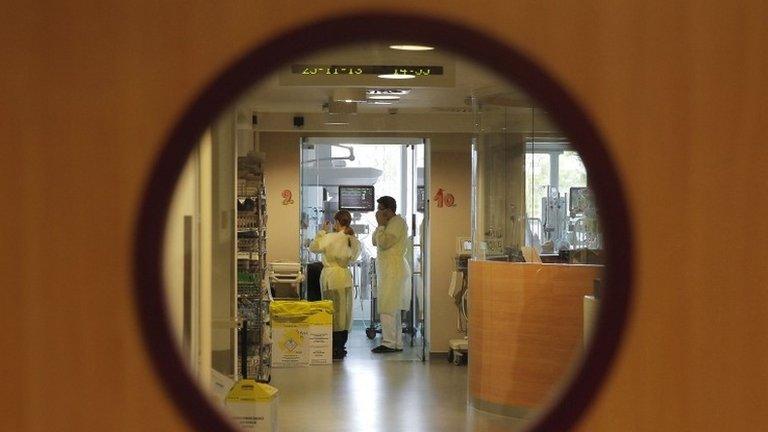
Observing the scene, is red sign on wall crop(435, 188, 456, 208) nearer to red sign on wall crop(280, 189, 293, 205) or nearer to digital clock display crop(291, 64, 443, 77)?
red sign on wall crop(280, 189, 293, 205)

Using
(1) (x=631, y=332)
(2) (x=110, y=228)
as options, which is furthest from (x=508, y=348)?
(2) (x=110, y=228)

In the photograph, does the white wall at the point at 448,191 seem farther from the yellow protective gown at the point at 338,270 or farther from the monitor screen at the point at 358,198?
the monitor screen at the point at 358,198

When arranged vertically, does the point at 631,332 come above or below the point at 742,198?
below

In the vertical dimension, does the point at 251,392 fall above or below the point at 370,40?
below

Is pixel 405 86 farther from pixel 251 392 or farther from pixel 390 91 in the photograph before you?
pixel 251 392

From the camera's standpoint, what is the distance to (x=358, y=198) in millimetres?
8898

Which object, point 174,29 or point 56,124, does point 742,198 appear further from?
point 56,124

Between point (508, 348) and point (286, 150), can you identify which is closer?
point (508, 348)

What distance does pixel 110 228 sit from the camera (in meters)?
2.13

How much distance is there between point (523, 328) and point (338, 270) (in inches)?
111

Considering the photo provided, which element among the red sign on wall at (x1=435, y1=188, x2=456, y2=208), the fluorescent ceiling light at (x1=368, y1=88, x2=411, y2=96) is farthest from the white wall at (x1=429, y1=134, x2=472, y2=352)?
the fluorescent ceiling light at (x1=368, y1=88, x2=411, y2=96)

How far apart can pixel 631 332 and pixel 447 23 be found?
2.58 feet

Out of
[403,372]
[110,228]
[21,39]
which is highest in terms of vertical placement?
[21,39]

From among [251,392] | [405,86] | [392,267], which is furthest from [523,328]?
[392,267]
